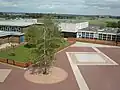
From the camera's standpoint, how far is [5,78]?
16094 millimetres

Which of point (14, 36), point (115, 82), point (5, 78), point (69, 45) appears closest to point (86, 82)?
point (115, 82)

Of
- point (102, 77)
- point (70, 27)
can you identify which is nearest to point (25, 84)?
point (102, 77)

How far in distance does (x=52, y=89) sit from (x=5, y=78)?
4736 mm

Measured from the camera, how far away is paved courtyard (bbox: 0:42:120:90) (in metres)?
14.6

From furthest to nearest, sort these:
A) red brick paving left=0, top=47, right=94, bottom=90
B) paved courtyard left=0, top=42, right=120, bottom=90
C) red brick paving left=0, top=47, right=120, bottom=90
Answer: paved courtyard left=0, top=42, right=120, bottom=90, red brick paving left=0, top=47, right=120, bottom=90, red brick paving left=0, top=47, right=94, bottom=90

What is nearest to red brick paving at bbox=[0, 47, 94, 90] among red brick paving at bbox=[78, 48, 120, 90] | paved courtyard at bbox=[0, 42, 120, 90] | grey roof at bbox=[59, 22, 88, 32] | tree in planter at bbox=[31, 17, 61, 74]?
paved courtyard at bbox=[0, 42, 120, 90]

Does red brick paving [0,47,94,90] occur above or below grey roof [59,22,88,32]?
below

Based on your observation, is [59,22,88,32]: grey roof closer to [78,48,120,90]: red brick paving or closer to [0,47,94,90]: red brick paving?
[78,48,120,90]: red brick paving

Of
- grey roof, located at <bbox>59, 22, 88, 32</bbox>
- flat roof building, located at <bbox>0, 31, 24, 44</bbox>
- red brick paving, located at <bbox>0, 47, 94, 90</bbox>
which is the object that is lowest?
red brick paving, located at <bbox>0, 47, 94, 90</bbox>

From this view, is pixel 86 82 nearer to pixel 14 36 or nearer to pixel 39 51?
pixel 39 51

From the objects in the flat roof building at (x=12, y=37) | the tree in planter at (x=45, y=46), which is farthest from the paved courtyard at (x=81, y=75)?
the flat roof building at (x=12, y=37)

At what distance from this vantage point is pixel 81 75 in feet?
57.3

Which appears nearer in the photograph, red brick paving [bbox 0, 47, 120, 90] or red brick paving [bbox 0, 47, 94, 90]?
red brick paving [bbox 0, 47, 94, 90]

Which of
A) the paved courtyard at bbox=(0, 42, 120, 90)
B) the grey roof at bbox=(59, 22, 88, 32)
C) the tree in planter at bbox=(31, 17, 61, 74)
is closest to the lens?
the paved courtyard at bbox=(0, 42, 120, 90)
